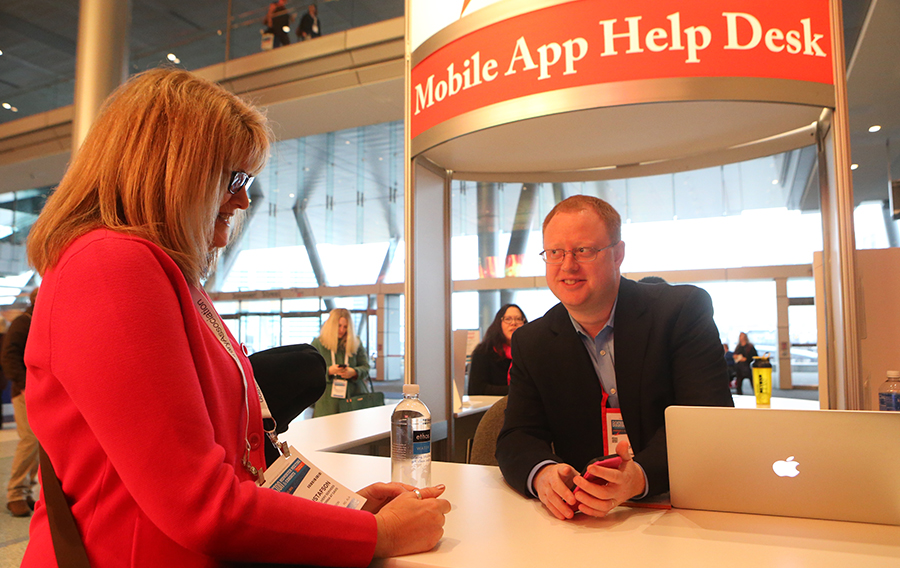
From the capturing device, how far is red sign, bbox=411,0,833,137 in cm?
176

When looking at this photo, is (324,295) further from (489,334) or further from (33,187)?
(489,334)

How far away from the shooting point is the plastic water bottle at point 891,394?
6.37ft

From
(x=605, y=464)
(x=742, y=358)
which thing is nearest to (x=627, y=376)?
(x=605, y=464)

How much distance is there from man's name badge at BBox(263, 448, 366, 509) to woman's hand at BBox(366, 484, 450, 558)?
0.11 meters

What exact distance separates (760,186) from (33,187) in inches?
475

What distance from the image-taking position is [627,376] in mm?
1661

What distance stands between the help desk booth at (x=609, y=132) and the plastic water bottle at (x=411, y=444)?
9 centimetres

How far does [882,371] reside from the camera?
7.27 ft

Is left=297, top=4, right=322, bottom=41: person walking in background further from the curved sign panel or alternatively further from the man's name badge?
the man's name badge

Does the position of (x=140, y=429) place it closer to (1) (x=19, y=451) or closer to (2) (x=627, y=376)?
(2) (x=627, y=376)

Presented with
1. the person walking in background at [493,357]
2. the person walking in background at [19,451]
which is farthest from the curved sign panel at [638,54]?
the person walking in background at [19,451]

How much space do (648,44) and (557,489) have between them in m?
1.37

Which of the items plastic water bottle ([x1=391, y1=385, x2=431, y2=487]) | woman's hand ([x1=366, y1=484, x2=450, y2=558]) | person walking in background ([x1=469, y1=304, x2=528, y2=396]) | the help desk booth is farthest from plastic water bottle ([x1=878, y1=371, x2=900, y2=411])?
person walking in background ([x1=469, y1=304, x2=528, y2=396])

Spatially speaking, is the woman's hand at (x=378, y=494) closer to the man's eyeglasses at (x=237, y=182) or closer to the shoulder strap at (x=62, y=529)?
the shoulder strap at (x=62, y=529)
